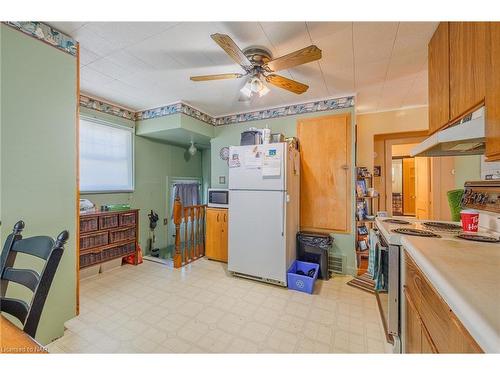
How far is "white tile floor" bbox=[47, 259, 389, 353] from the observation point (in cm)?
160

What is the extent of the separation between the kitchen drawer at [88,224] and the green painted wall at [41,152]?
3.43ft

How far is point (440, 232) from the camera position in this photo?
1409 millimetres

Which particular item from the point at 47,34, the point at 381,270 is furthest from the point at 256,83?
the point at 381,270

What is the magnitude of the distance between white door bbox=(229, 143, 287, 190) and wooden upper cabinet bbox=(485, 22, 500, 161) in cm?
172

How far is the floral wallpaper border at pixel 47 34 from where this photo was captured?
1.47 meters

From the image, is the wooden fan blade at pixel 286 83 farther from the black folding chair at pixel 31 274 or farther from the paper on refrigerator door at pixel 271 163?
the black folding chair at pixel 31 274

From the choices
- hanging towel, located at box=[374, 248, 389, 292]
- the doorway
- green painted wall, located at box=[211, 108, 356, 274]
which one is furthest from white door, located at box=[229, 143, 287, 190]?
the doorway

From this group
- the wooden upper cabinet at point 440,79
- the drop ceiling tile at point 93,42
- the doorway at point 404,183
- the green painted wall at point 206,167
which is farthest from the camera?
the doorway at point 404,183

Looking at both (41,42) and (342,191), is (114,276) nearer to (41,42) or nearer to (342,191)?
(41,42)

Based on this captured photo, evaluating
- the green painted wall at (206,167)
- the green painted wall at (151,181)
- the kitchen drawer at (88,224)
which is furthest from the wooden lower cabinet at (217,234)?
the green painted wall at (206,167)

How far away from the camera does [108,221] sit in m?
2.89

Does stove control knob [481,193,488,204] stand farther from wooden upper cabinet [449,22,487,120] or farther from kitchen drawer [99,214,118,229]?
kitchen drawer [99,214,118,229]
